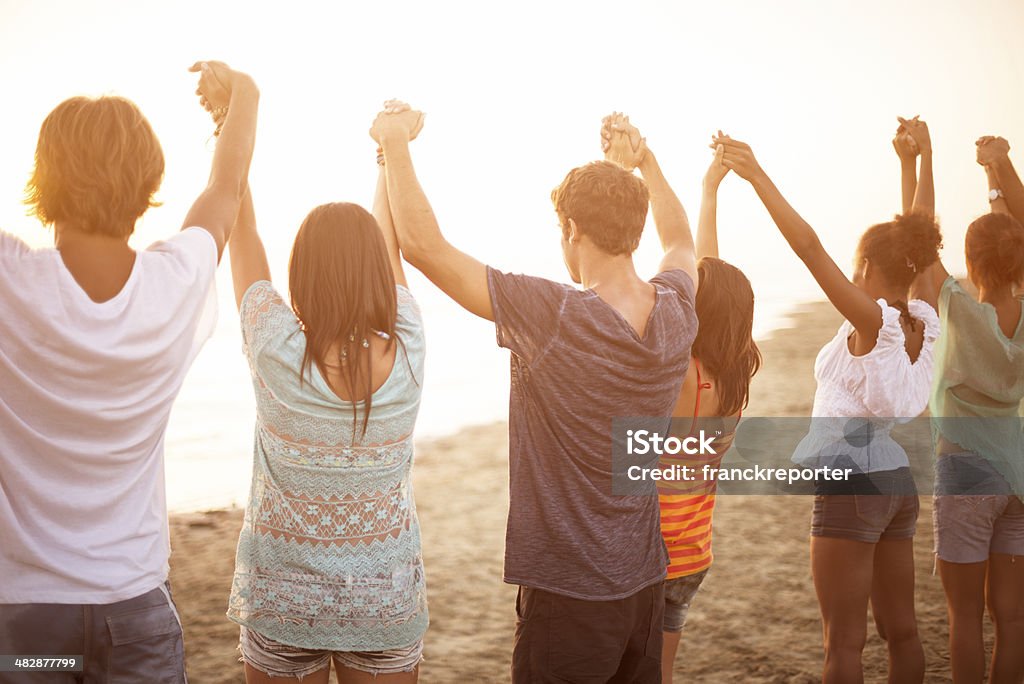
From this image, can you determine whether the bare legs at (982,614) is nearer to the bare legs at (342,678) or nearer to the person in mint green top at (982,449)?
the person in mint green top at (982,449)

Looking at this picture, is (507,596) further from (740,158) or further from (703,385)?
(740,158)

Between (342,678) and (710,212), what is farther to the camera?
(710,212)

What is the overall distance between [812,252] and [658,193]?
1.56 feet

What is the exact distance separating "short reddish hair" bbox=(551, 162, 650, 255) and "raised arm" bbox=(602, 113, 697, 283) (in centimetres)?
26

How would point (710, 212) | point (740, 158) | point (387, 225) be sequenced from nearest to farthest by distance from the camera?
1. point (387, 225)
2. point (740, 158)
3. point (710, 212)

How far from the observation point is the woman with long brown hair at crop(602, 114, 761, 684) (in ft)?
8.00

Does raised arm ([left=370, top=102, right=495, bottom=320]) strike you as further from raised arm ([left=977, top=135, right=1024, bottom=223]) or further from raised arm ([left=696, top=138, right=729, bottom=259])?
raised arm ([left=977, top=135, right=1024, bottom=223])

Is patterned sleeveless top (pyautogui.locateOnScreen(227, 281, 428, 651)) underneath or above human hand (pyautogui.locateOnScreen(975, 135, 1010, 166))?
underneath

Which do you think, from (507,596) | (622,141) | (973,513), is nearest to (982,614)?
(973,513)

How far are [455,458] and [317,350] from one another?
264 inches

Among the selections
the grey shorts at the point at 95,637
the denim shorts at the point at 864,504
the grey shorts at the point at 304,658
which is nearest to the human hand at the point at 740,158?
the denim shorts at the point at 864,504

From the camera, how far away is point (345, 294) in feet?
6.01

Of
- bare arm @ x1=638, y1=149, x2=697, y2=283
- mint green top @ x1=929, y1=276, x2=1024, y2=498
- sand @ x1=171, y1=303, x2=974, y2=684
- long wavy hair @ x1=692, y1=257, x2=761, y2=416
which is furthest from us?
sand @ x1=171, y1=303, x2=974, y2=684

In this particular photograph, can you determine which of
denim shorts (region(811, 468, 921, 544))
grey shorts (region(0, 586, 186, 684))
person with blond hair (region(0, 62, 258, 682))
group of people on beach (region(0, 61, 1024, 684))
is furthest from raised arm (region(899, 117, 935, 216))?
grey shorts (region(0, 586, 186, 684))
